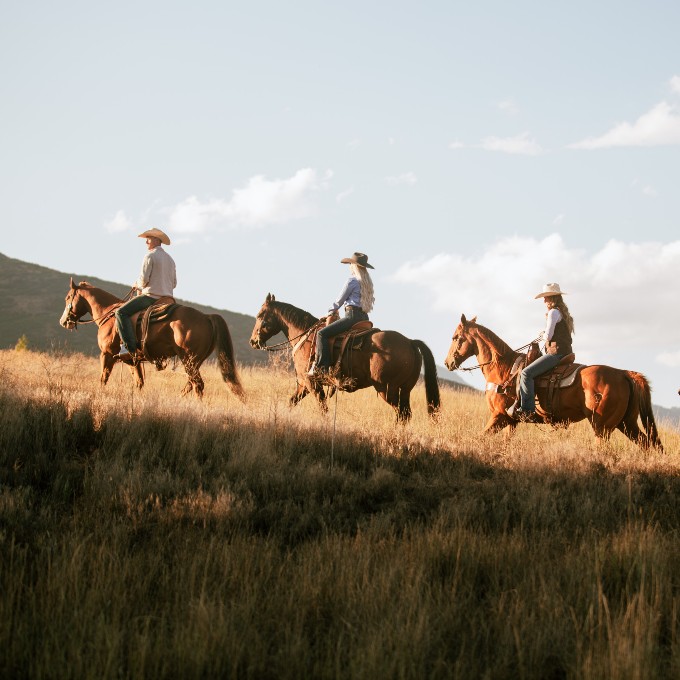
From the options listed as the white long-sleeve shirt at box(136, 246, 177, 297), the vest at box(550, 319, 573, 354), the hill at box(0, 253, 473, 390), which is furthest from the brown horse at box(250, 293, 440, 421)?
the hill at box(0, 253, 473, 390)

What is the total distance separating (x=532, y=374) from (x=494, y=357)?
1.17 metres

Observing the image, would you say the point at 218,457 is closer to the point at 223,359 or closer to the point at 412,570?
the point at 412,570

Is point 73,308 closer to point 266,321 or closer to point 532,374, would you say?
point 266,321

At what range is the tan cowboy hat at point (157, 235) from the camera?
514 inches

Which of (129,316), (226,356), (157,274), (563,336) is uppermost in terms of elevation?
(157,274)

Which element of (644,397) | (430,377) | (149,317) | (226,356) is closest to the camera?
(644,397)

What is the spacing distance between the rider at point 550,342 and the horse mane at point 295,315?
4.44 meters

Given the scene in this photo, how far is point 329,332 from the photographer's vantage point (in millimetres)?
12523

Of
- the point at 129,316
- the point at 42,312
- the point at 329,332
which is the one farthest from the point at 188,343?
the point at 42,312

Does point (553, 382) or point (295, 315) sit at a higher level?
point (295, 315)

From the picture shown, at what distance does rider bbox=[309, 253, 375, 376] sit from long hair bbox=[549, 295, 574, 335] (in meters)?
3.37

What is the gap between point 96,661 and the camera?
3654 mm

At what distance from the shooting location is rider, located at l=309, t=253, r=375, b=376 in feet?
41.0

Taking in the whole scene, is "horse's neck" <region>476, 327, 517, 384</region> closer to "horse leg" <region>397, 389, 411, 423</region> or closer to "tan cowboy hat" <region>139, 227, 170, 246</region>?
"horse leg" <region>397, 389, 411, 423</region>
